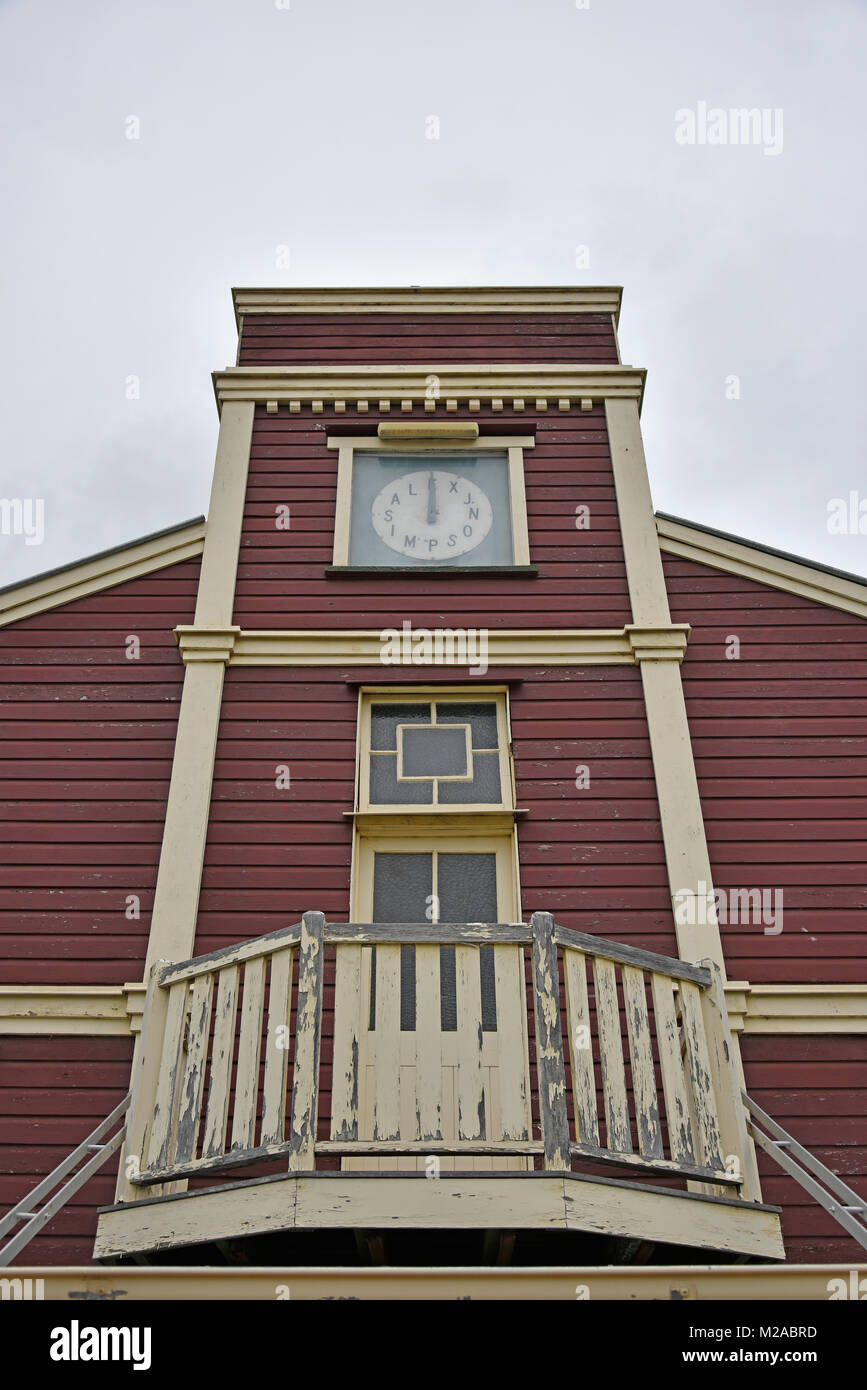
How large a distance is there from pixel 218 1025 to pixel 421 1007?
888 millimetres

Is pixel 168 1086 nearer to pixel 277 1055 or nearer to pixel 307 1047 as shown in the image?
pixel 277 1055

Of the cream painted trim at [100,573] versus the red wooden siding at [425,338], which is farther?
the red wooden siding at [425,338]

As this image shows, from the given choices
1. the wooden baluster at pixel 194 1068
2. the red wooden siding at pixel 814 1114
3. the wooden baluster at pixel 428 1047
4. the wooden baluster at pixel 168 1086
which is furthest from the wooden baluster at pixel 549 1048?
the red wooden siding at pixel 814 1114

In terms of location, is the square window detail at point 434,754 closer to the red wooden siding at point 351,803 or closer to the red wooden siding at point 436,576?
the red wooden siding at point 351,803

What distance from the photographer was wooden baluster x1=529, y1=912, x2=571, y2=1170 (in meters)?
4.70

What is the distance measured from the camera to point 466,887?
7.04 metres

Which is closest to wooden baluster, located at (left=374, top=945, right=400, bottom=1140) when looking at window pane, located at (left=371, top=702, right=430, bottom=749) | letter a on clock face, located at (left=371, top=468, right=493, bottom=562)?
window pane, located at (left=371, top=702, right=430, bottom=749)

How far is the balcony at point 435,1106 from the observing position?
4676 mm

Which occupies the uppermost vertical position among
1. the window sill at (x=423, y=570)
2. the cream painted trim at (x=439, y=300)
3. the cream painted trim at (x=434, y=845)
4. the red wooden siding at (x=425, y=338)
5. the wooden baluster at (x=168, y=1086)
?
the cream painted trim at (x=439, y=300)

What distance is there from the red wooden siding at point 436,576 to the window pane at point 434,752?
0.82 m

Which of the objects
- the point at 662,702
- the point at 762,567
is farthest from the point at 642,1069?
the point at 762,567

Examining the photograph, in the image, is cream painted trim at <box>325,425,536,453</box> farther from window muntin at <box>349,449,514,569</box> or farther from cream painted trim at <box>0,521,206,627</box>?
cream painted trim at <box>0,521,206,627</box>

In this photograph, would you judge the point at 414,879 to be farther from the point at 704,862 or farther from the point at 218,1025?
the point at 218,1025

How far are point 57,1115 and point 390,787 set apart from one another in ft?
8.59
